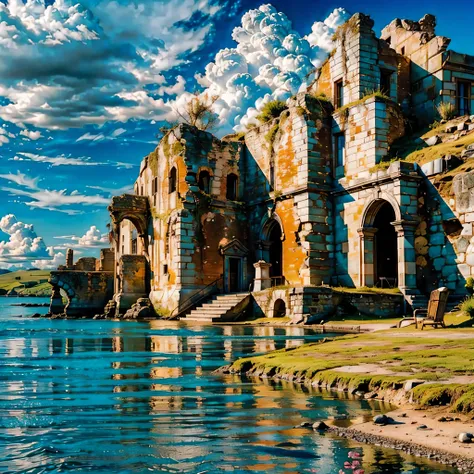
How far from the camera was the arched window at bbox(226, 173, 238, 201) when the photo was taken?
120ft

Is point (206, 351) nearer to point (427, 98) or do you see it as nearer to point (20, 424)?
point (20, 424)

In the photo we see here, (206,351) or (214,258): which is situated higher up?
(214,258)

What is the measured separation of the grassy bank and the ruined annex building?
12740mm

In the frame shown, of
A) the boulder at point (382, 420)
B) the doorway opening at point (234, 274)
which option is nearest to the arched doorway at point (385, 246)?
the doorway opening at point (234, 274)

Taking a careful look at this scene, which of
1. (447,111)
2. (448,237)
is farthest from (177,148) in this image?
(448,237)

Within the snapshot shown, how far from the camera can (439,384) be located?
6.71 meters

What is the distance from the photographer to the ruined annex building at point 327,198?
2559 centimetres

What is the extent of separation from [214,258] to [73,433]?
28.6 m

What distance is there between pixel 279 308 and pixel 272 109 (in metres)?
14.4

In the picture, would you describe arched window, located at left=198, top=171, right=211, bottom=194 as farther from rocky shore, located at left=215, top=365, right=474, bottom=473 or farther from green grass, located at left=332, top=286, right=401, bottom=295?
rocky shore, located at left=215, top=365, right=474, bottom=473

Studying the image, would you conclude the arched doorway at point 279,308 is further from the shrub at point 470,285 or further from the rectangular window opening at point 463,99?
the rectangular window opening at point 463,99

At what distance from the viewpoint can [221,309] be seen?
29.8 m

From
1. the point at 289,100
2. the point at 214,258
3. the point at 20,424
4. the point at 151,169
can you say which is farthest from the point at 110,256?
the point at 20,424

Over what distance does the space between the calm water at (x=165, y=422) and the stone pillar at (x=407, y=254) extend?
51.6 feet
